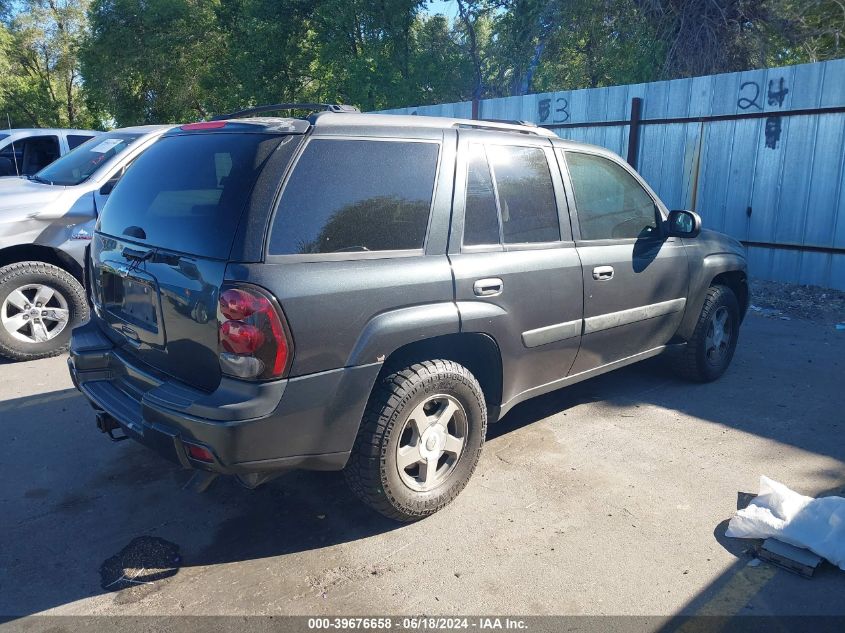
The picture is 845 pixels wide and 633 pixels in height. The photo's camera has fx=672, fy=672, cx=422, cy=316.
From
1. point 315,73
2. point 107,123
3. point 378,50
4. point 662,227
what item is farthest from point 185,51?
point 662,227

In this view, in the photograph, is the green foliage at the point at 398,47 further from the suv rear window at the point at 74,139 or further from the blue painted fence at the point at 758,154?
the suv rear window at the point at 74,139

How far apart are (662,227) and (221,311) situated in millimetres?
3138

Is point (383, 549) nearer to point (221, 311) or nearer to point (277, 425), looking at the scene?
point (277, 425)

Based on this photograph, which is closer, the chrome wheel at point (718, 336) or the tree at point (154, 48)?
the chrome wheel at point (718, 336)

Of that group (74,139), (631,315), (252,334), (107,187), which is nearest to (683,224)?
(631,315)

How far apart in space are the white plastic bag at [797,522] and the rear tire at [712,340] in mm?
1847

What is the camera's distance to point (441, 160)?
11.0 ft

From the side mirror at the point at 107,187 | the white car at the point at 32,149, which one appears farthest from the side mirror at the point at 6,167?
the side mirror at the point at 107,187

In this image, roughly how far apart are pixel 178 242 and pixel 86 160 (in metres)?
4.26

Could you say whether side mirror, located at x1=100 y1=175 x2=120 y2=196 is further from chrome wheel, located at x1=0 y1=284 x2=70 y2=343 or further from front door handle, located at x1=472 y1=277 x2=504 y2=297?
front door handle, located at x1=472 y1=277 x2=504 y2=297

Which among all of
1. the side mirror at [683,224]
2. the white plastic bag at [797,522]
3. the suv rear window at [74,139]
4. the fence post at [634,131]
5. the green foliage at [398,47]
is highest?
the green foliage at [398,47]

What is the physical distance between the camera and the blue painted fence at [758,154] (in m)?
7.74

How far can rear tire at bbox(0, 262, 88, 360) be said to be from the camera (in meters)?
5.54

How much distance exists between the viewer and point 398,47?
66.5ft
